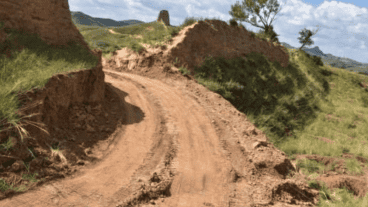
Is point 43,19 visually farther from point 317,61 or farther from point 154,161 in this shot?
point 317,61

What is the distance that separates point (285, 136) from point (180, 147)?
6.48m

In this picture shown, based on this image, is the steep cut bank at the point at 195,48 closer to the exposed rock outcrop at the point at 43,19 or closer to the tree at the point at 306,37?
the exposed rock outcrop at the point at 43,19

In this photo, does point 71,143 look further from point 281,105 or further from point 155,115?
point 281,105

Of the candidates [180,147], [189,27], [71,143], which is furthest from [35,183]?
[189,27]

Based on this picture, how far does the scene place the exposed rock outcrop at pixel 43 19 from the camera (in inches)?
230

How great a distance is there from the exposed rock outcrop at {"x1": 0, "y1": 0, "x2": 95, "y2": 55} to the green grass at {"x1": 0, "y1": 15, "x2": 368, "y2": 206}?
15.3 inches

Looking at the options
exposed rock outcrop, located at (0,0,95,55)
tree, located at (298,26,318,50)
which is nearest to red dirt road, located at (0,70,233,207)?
exposed rock outcrop, located at (0,0,95,55)

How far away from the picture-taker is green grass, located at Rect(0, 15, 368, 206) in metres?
4.70

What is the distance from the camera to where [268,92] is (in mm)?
13398

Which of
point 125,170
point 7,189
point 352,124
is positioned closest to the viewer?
point 7,189

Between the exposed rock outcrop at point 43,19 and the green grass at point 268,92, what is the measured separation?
388 millimetres

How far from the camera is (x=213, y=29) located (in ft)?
46.3

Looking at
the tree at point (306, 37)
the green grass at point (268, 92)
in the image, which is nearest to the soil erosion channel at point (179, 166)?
the green grass at point (268, 92)

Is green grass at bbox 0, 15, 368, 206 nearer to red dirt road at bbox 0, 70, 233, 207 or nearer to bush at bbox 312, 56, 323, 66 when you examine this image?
red dirt road at bbox 0, 70, 233, 207
